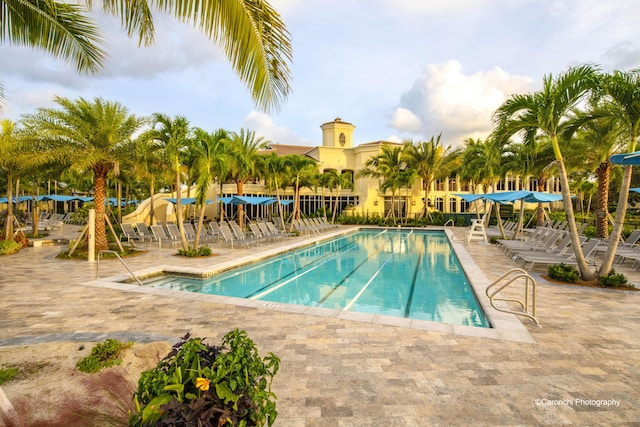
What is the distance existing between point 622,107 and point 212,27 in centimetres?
848

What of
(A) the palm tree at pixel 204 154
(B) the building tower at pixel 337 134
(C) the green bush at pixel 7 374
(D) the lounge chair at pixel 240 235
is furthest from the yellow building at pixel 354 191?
(C) the green bush at pixel 7 374

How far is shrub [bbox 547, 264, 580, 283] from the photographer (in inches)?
315

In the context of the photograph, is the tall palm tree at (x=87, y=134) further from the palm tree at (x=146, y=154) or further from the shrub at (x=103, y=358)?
the shrub at (x=103, y=358)

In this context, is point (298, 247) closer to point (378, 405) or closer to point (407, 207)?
point (378, 405)

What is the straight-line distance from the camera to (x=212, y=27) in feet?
9.61

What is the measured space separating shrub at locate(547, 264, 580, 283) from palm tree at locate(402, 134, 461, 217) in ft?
63.1

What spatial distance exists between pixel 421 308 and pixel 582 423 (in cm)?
446

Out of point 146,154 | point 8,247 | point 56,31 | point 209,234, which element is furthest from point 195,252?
point 56,31

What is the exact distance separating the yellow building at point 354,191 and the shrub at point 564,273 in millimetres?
21713

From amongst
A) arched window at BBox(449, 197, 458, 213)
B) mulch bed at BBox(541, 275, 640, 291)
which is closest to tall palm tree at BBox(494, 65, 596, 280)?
mulch bed at BBox(541, 275, 640, 291)

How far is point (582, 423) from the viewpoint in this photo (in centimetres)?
290

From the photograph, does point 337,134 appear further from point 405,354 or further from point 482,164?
point 405,354

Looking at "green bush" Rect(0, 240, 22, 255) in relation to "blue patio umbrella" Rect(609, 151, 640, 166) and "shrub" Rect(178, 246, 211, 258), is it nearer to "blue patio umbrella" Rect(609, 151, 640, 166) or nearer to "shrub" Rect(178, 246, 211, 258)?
"shrub" Rect(178, 246, 211, 258)

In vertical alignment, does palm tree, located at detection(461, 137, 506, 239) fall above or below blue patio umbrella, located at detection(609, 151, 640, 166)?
above
